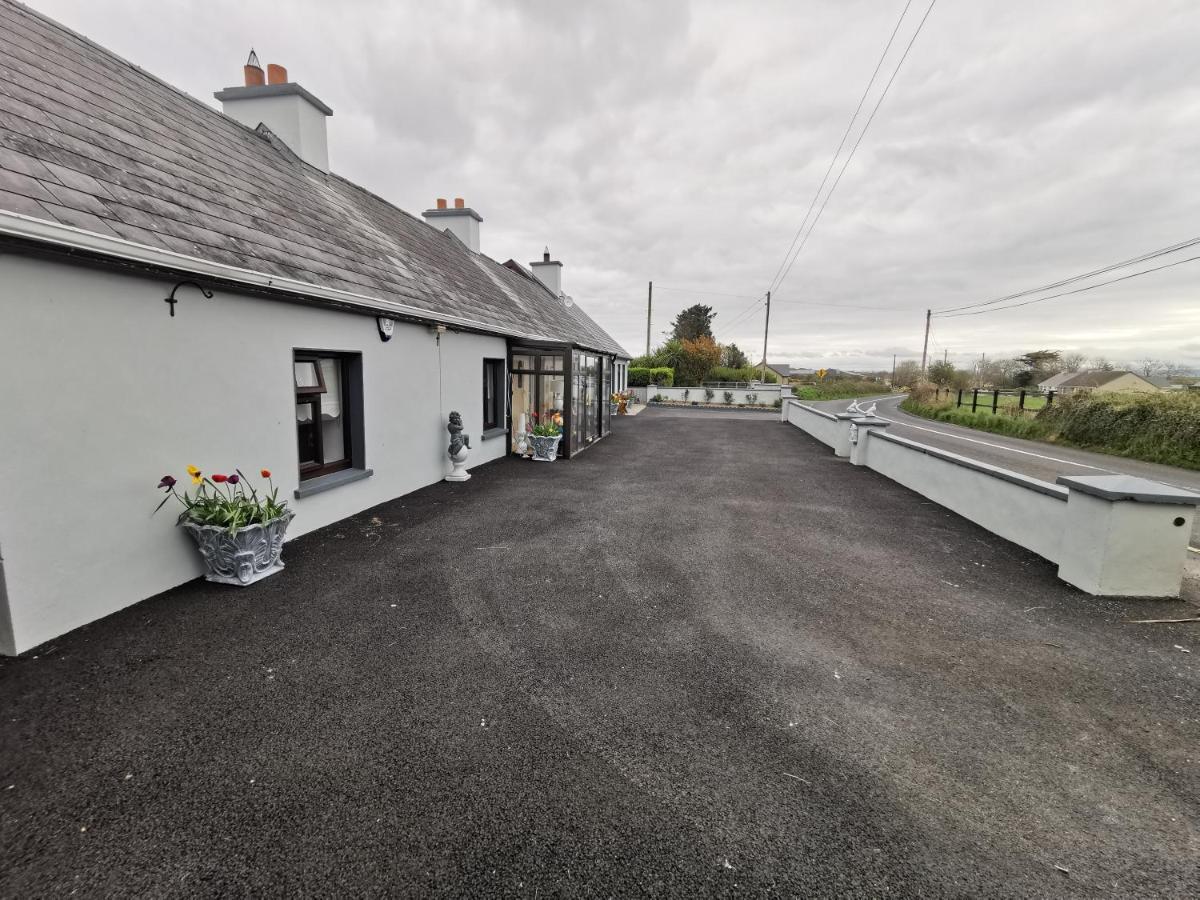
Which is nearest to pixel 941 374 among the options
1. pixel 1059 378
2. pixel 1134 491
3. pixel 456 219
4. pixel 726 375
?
pixel 1059 378

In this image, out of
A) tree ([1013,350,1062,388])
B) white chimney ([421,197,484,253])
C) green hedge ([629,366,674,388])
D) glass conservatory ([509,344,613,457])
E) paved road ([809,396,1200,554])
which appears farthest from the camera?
tree ([1013,350,1062,388])

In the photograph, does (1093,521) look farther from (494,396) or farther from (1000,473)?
(494,396)

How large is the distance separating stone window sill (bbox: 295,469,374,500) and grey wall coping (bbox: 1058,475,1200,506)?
812 cm

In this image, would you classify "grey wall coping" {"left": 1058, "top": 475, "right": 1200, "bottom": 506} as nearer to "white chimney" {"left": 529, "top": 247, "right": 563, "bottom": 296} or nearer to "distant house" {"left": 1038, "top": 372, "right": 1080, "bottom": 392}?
"white chimney" {"left": 529, "top": 247, "right": 563, "bottom": 296}

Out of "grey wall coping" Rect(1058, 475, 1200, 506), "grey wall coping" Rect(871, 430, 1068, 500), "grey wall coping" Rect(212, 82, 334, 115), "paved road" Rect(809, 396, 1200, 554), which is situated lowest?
"paved road" Rect(809, 396, 1200, 554)

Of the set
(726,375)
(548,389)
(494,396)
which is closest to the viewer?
(494,396)

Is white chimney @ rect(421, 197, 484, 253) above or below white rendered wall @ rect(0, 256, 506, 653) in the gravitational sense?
above

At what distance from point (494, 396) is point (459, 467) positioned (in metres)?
2.96

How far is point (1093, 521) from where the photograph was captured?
4691mm

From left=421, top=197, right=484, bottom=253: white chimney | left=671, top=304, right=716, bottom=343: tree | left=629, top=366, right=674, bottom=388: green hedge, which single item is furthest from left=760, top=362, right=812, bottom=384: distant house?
left=421, top=197, right=484, bottom=253: white chimney

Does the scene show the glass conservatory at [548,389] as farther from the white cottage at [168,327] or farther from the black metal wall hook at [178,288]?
the black metal wall hook at [178,288]

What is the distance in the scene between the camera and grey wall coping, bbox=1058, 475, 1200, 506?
13.9 feet

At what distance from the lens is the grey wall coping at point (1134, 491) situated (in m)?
4.22

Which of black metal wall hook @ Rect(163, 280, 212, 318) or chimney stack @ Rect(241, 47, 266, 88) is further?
chimney stack @ Rect(241, 47, 266, 88)
